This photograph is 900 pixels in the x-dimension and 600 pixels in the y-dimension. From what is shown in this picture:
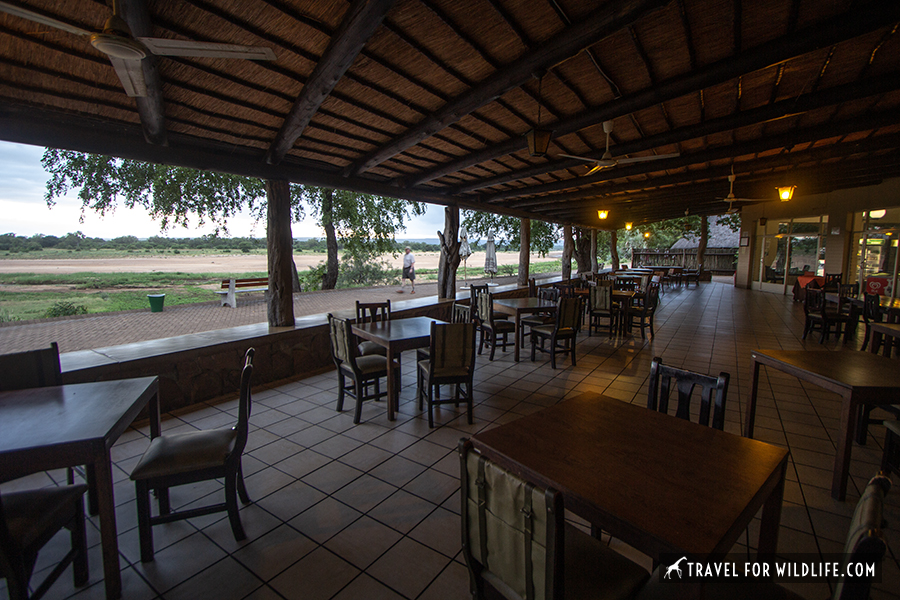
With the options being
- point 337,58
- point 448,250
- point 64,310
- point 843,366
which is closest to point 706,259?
point 448,250

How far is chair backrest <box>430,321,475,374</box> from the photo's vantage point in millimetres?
3496

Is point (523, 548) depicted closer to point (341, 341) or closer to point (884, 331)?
point (341, 341)

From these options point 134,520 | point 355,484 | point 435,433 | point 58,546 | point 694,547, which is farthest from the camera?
point 435,433

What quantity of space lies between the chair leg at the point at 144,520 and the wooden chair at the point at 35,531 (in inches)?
9.1

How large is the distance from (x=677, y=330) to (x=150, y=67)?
8.82 m

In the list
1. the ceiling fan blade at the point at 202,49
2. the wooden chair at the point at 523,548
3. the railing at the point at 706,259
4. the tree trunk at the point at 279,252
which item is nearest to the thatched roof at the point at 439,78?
the tree trunk at the point at 279,252

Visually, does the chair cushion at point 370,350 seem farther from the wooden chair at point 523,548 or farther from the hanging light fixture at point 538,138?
the wooden chair at point 523,548

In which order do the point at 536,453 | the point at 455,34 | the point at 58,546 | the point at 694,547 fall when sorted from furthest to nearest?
the point at 455,34
the point at 58,546
the point at 536,453
the point at 694,547

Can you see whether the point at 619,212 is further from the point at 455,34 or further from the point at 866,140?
the point at 455,34

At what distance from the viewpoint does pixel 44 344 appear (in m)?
6.82

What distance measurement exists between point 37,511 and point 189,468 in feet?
1.83

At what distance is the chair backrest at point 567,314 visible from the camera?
17.1ft

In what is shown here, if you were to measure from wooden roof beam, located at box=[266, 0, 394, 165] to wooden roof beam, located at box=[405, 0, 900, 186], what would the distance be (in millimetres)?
2761

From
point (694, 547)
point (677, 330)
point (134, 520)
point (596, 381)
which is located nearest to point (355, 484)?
point (134, 520)
